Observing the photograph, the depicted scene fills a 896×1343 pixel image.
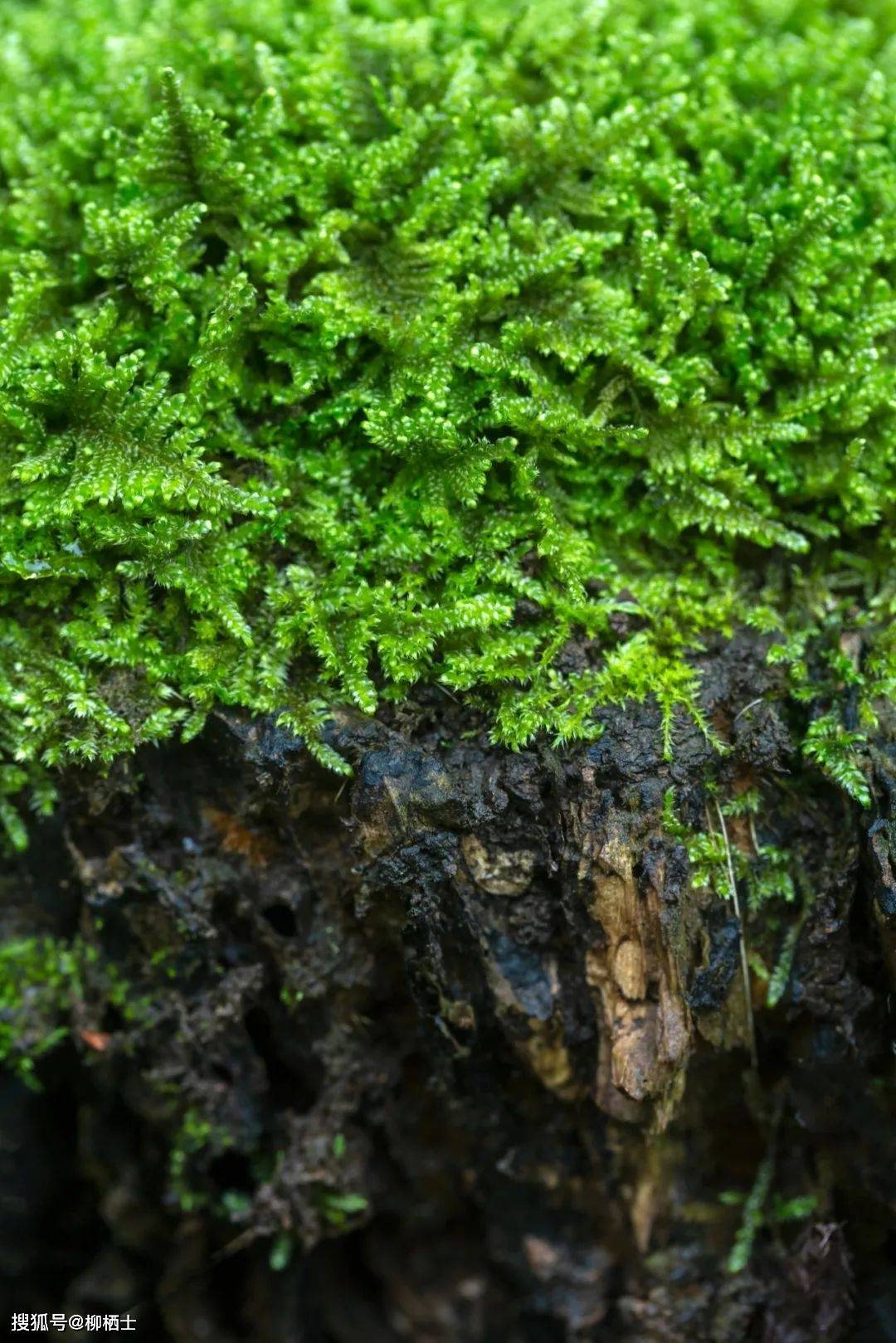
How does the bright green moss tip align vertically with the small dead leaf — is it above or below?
above

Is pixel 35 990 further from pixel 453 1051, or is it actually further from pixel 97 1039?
pixel 453 1051

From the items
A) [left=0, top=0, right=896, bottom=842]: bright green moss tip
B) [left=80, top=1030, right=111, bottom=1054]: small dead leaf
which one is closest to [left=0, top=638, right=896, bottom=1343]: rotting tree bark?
[left=80, top=1030, right=111, bottom=1054]: small dead leaf

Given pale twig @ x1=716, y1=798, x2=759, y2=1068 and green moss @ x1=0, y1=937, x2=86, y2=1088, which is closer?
pale twig @ x1=716, y1=798, x2=759, y2=1068

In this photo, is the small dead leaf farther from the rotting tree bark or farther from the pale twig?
the pale twig

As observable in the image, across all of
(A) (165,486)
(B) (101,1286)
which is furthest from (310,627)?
(B) (101,1286)

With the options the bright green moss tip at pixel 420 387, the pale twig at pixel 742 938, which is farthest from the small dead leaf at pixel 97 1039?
the pale twig at pixel 742 938

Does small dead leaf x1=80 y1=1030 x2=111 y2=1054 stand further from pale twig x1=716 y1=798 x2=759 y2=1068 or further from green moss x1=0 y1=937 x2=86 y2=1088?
pale twig x1=716 y1=798 x2=759 y2=1068
